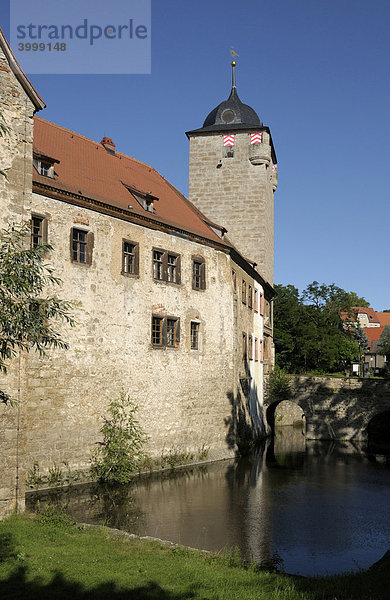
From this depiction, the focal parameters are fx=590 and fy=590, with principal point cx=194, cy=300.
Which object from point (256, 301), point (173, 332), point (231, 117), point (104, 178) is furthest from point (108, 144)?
point (231, 117)

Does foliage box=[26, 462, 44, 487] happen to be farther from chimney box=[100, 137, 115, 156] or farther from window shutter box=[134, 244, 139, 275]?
chimney box=[100, 137, 115, 156]

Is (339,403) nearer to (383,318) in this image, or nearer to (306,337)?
(306,337)

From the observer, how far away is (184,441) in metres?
21.7

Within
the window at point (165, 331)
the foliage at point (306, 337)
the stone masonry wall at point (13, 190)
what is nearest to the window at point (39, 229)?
the stone masonry wall at point (13, 190)

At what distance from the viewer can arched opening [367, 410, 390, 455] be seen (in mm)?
31591

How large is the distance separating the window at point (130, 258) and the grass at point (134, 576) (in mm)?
10905

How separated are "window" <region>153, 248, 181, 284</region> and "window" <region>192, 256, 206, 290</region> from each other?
3.26 feet

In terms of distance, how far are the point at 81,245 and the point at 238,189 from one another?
1936 centimetres

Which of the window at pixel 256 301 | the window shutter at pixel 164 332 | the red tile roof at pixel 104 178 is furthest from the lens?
the window at pixel 256 301

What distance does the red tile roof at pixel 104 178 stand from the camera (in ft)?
62.4

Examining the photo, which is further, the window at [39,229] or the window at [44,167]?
the window at [44,167]

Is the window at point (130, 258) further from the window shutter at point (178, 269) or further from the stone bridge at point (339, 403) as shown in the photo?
the stone bridge at point (339, 403)

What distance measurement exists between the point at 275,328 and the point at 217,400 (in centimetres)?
3255

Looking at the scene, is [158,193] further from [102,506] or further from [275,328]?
[275,328]
